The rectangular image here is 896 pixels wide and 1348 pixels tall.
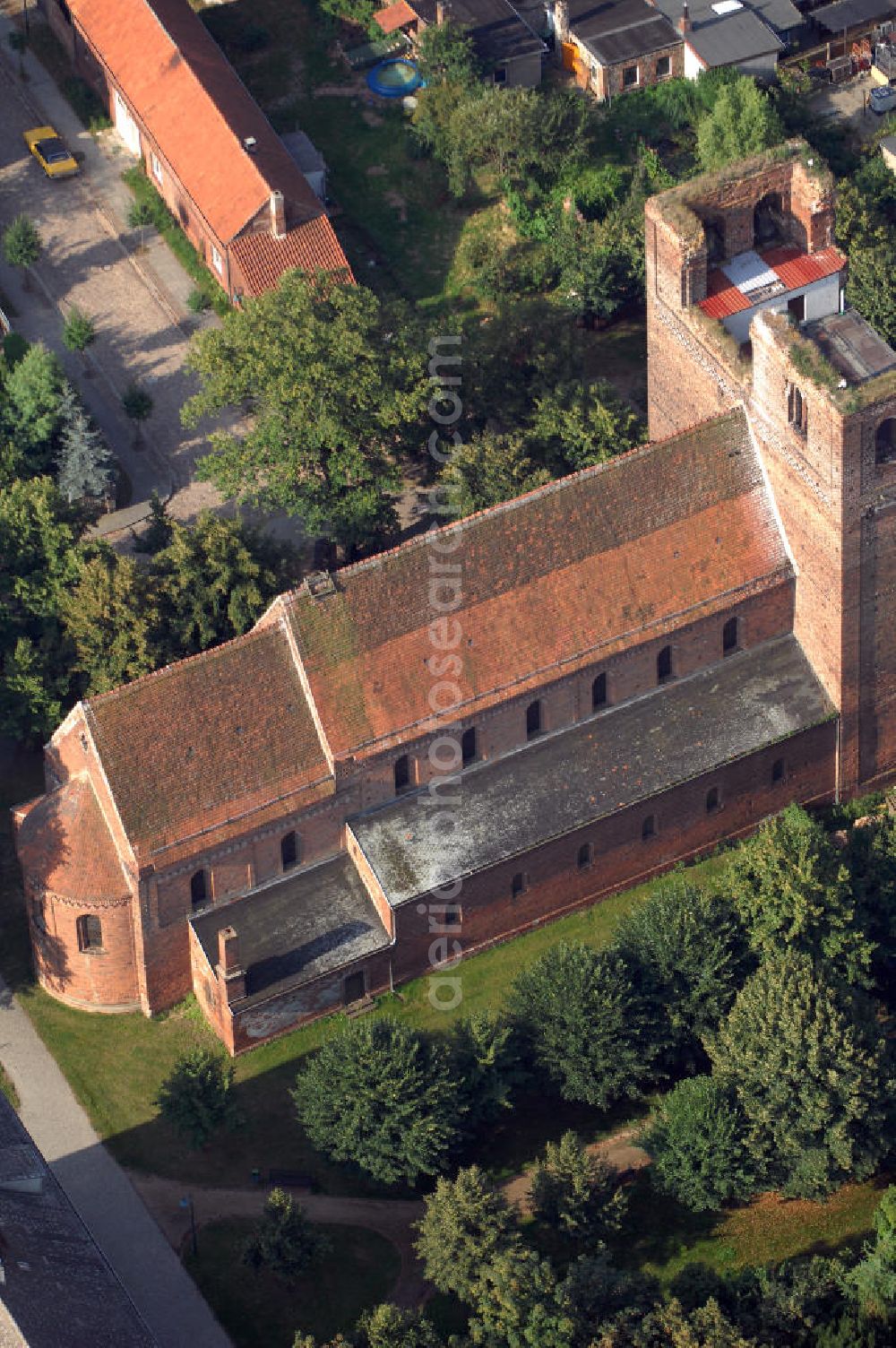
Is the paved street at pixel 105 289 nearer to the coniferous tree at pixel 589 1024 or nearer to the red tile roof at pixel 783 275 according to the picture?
the red tile roof at pixel 783 275

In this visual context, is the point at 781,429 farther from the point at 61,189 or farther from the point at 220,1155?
the point at 61,189

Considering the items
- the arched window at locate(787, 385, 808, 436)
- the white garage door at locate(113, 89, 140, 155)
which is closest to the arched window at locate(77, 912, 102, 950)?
the arched window at locate(787, 385, 808, 436)

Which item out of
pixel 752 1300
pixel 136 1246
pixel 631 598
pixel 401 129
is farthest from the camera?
pixel 401 129

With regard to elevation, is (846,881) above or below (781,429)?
below

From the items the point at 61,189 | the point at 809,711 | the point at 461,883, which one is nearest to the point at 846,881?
the point at 809,711

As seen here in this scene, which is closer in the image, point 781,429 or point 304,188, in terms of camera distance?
point 781,429

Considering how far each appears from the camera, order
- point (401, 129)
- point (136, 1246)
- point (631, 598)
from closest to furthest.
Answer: point (136, 1246)
point (631, 598)
point (401, 129)

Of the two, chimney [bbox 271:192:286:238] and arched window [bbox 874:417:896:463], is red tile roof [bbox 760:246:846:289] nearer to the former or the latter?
arched window [bbox 874:417:896:463]
